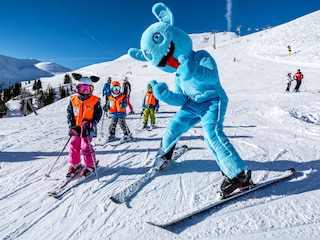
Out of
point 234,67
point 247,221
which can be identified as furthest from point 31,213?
point 234,67

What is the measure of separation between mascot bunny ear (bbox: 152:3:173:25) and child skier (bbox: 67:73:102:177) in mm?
1394

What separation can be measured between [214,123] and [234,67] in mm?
30081

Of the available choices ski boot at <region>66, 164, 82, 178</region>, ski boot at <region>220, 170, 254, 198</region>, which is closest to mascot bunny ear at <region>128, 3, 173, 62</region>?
ski boot at <region>220, 170, 254, 198</region>

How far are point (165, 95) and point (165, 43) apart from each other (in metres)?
0.63

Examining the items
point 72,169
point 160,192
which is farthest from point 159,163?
point 72,169

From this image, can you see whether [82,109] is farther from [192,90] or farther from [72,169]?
[192,90]

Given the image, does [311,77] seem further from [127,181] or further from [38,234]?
[38,234]

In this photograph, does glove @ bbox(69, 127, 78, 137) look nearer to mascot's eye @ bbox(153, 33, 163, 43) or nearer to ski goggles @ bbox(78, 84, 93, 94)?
ski goggles @ bbox(78, 84, 93, 94)

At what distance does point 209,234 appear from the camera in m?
2.17

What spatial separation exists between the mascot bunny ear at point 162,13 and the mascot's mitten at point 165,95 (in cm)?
83

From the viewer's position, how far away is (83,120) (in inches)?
140

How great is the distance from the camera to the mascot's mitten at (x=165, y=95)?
9.48 feet

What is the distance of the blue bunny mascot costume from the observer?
8.91 ft

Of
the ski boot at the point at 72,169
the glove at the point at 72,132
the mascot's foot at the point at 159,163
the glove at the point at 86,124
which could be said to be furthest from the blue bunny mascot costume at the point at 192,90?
the ski boot at the point at 72,169
